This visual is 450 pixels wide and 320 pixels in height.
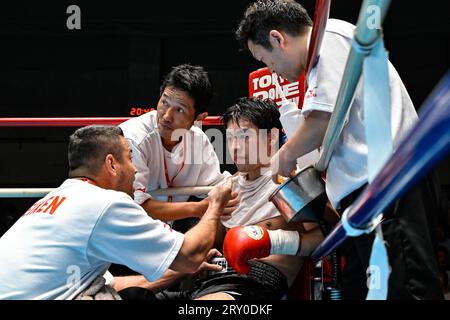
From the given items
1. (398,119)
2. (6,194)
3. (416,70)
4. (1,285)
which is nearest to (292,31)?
(398,119)

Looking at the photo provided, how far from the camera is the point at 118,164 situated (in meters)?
1.55

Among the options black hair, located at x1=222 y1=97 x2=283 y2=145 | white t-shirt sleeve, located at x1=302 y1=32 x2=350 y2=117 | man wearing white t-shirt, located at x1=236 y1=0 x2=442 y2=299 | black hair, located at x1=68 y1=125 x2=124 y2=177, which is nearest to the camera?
man wearing white t-shirt, located at x1=236 y1=0 x2=442 y2=299

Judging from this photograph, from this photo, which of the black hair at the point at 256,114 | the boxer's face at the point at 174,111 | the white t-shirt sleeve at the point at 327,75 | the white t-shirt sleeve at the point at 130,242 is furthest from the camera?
the boxer's face at the point at 174,111

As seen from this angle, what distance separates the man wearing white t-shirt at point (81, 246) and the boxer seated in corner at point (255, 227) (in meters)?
0.16

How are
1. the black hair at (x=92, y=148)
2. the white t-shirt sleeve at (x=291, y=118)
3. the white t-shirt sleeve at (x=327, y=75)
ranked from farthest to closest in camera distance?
the white t-shirt sleeve at (x=291, y=118) < the black hair at (x=92, y=148) < the white t-shirt sleeve at (x=327, y=75)

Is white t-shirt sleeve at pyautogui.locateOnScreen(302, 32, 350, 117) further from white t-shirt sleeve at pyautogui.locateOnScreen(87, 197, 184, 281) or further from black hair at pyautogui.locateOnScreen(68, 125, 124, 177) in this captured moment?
black hair at pyautogui.locateOnScreen(68, 125, 124, 177)

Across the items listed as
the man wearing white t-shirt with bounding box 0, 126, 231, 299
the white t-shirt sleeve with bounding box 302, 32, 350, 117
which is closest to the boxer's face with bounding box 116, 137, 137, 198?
the man wearing white t-shirt with bounding box 0, 126, 231, 299

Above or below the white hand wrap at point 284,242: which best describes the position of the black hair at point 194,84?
above

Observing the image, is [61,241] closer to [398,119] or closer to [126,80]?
[398,119]

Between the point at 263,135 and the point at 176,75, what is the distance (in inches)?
16.9

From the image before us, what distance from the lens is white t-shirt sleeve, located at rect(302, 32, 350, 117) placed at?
1216 mm

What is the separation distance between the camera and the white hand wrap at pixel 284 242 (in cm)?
147

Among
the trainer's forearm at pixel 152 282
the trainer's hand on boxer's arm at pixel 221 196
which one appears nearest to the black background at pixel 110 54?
the trainer's forearm at pixel 152 282

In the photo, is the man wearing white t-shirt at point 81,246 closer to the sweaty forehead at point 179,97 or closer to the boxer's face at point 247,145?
the boxer's face at point 247,145
